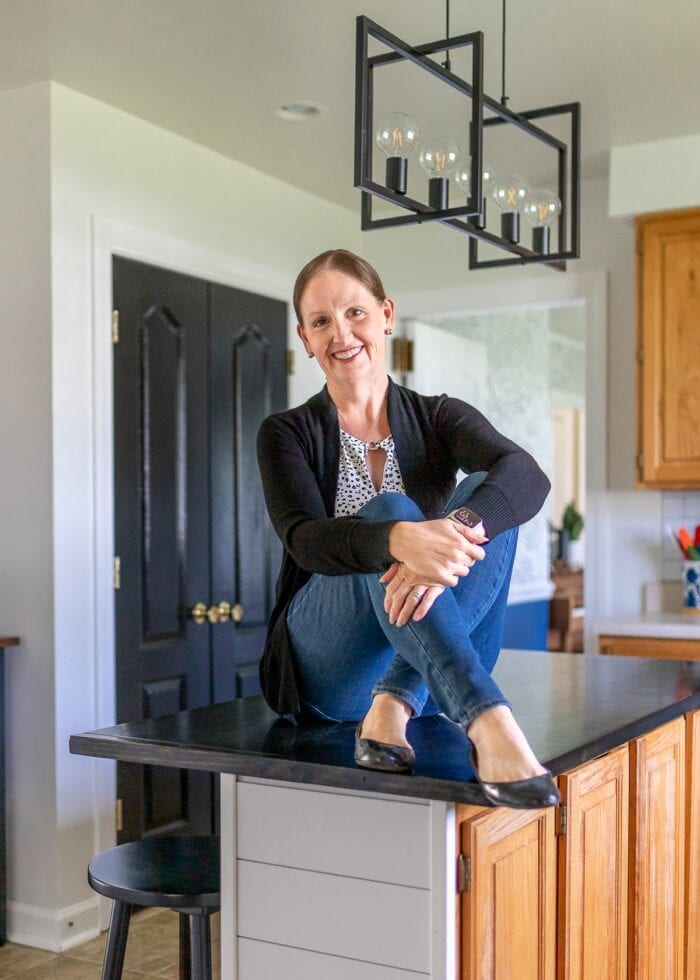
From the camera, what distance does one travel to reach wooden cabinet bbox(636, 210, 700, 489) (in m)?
4.07

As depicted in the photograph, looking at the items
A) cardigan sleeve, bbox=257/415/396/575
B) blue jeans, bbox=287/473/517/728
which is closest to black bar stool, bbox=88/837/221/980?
blue jeans, bbox=287/473/517/728

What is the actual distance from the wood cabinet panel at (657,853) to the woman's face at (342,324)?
91 centimetres

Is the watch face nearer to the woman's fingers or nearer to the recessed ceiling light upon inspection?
the woman's fingers

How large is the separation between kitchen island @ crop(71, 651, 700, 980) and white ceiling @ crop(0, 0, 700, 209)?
6.02ft

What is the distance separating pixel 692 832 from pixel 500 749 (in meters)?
1.22

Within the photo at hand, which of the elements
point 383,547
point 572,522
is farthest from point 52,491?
point 572,522

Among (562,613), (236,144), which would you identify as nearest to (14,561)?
(236,144)

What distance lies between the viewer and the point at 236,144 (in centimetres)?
403

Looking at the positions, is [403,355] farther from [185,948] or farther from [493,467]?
[185,948]

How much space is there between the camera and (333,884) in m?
1.72

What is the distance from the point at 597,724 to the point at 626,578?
2536mm

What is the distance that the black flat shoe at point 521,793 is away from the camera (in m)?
1.53

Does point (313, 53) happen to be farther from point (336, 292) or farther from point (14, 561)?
point (14, 561)

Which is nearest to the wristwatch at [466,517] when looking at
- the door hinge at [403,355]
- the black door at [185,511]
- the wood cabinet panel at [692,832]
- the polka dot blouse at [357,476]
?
the polka dot blouse at [357,476]
